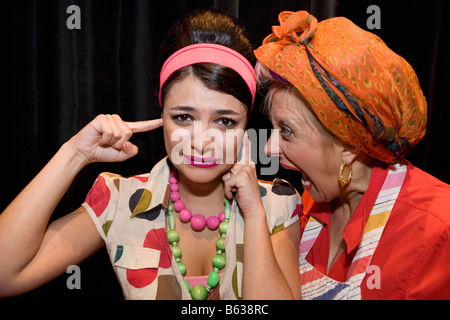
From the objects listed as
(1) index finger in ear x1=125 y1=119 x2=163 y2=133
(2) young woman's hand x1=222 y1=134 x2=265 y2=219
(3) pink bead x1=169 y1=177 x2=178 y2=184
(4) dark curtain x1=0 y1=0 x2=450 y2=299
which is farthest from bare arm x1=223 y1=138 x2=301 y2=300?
(4) dark curtain x1=0 y1=0 x2=450 y2=299

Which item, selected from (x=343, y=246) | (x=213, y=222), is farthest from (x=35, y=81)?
(x=343, y=246)

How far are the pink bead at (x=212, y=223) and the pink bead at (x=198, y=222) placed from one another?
2 centimetres

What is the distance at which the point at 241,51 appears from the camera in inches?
53.6

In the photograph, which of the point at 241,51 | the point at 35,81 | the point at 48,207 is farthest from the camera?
the point at 35,81

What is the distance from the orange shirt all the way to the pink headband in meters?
0.60

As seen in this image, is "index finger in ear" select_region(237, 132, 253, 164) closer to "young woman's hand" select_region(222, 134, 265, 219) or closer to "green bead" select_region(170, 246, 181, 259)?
"young woman's hand" select_region(222, 134, 265, 219)

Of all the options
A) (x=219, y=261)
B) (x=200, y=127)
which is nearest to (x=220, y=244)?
(x=219, y=261)

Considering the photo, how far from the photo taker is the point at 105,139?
128cm

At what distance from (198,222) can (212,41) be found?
65 cm

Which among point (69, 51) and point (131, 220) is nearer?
point (131, 220)

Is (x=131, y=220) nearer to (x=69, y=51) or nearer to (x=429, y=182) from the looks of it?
(x=69, y=51)

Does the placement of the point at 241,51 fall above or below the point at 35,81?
above

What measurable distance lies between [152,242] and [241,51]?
753mm

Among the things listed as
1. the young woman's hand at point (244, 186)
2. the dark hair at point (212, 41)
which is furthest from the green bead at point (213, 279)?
the dark hair at point (212, 41)
